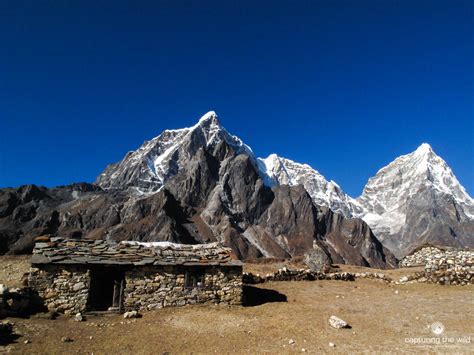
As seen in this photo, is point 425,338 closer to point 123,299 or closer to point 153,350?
point 153,350

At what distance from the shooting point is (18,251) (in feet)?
143

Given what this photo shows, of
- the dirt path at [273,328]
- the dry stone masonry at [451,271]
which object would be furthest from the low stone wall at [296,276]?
the dirt path at [273,328]

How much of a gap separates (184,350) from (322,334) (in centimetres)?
620

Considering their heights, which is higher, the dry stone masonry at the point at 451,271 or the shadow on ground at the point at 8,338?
the dry stone masonry at the point at 451,271

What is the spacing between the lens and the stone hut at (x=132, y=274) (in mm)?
20078

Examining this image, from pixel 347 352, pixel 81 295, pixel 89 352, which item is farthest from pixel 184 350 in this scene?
pixel 81 295

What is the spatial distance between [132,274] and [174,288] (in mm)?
2534

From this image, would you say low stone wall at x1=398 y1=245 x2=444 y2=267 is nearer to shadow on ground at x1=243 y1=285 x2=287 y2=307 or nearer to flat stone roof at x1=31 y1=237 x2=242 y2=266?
shadow on ground at x1=243 y1=285 x2=287 y2=307

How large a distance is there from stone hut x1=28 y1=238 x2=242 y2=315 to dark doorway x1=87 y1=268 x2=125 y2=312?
0.18ft

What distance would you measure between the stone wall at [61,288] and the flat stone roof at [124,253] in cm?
60

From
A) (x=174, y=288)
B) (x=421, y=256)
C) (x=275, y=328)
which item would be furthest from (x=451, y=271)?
(x=174, y=288)

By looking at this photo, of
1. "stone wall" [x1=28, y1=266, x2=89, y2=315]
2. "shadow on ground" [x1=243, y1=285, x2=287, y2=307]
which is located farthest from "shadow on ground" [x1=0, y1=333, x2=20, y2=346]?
"shadow on ground" [x1=243, y1=285, x2=287, y2=307]

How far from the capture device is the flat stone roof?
20.8 metres

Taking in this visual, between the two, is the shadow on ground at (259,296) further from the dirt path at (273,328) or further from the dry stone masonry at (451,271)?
the dry stone masonry at (451,271)
